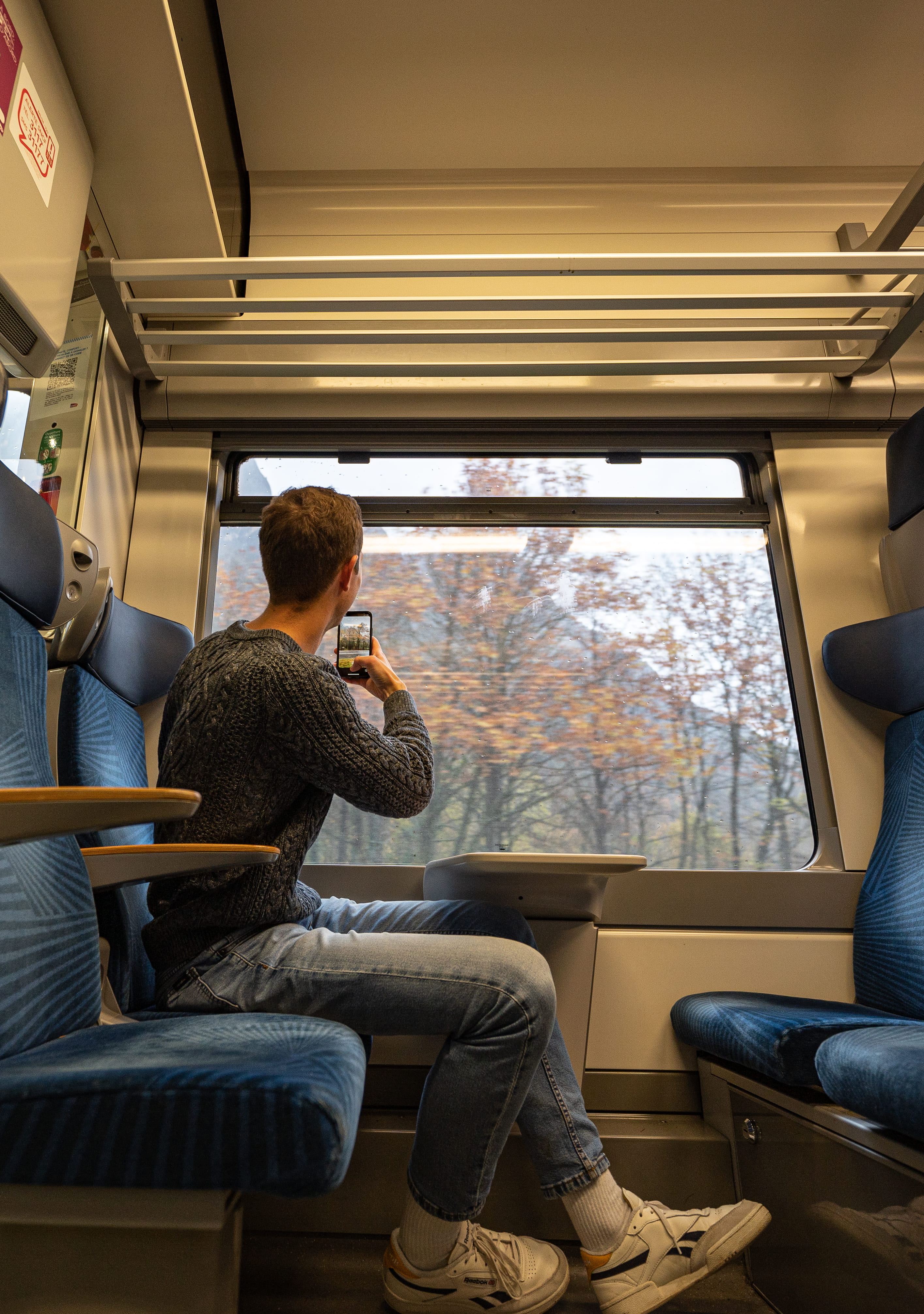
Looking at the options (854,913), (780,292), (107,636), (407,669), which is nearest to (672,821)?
(854,913)

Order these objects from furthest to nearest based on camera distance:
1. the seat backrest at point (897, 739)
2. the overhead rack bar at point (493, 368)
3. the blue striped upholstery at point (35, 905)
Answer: the overhead rack bar at point (493, 368) < the seat backrest at point (897, 739) < the blue striped upholstery at point (35, 905)

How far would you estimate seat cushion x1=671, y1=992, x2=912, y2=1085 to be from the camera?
154 cm

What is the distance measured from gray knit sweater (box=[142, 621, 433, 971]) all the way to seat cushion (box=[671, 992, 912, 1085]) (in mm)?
850

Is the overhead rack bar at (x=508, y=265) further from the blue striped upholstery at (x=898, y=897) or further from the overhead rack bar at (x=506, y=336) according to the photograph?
the blue striped upholstery at (x=898, y=897)

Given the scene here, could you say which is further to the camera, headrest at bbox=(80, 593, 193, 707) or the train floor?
headrest at bbox=(80, 593, 193, 707)

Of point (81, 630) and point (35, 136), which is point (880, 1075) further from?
point (35, 136)

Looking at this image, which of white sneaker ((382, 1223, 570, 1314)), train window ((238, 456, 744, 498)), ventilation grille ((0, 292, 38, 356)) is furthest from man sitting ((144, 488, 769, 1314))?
train window ((238, 456, 744, 498))

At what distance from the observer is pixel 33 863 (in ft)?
3.86

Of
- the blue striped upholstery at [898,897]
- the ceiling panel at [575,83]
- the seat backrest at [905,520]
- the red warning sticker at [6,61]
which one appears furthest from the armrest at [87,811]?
the ceiling panel at [575,83]

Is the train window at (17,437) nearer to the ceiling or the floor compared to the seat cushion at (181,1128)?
nearer to the ceiling

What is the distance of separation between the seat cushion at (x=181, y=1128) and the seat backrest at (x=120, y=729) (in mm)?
770

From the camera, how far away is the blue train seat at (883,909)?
156cm

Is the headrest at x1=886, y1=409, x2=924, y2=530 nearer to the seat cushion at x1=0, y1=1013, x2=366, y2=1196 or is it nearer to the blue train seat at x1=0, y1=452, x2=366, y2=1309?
the blue train seat at x1=0, y1=452, x2=366, y2=1309

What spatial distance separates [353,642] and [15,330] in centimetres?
101
